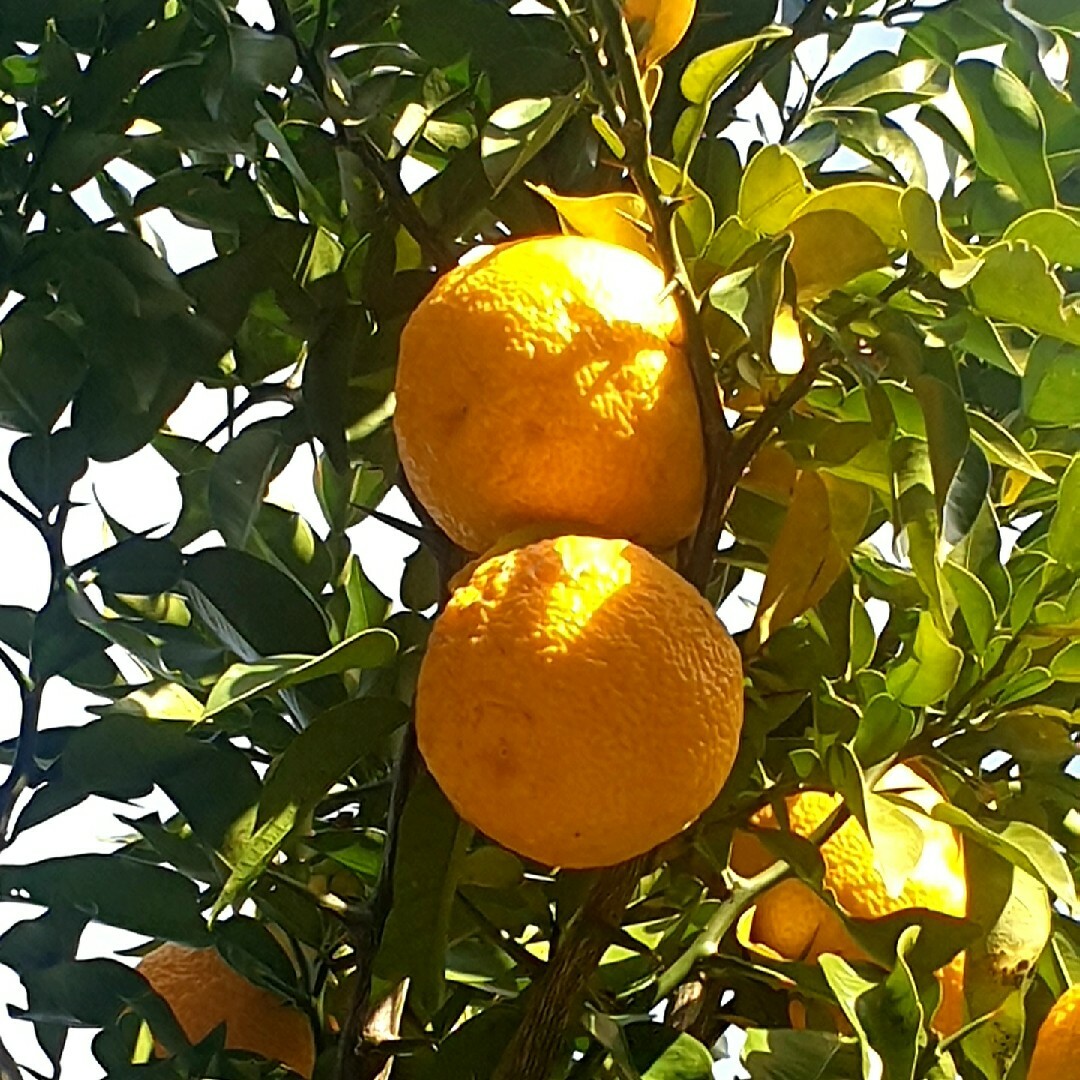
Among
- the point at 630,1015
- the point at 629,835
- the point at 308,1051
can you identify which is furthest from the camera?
the point at 308,1051

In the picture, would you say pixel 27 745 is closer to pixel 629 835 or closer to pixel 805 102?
pixel 629 835

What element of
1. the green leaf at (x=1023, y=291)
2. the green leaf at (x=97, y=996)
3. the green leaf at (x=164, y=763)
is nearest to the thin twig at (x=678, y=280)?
the green leaf at (x=1023, y=291)

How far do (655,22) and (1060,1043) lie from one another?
0.44 metres

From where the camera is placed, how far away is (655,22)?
641mm

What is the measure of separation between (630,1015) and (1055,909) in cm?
22

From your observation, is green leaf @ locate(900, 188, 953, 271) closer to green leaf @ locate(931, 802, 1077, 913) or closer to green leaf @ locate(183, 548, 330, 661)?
green leaf @ locate(931, 802, 1077, 913)

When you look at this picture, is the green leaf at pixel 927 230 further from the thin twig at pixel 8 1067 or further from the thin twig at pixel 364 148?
the thin twig at pixel 8 1067

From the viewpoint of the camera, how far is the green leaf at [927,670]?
2.08 feet

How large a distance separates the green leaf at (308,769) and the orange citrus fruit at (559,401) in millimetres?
91

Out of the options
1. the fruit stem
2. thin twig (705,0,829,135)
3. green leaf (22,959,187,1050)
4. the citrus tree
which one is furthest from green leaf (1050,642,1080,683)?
green leaf (22,959,187,1050)

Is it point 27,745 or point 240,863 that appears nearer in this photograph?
point 240,863

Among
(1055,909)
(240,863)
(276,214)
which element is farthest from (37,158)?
(1055,909)

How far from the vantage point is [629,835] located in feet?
1.84

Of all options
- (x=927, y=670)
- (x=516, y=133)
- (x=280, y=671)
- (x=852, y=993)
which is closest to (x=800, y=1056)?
(x=852, y=993)
